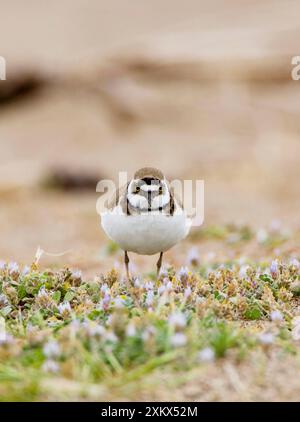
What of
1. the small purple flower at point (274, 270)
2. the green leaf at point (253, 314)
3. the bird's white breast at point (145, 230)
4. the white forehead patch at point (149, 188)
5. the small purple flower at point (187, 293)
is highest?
the white forehead patch at point (149, 188)

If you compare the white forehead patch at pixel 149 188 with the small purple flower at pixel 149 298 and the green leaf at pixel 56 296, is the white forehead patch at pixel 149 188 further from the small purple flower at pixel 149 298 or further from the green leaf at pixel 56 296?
the green leaf at pixel 56 296

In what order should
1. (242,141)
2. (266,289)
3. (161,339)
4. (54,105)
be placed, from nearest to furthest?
(161,339) → (266,289) → (242,141) → (54,105)

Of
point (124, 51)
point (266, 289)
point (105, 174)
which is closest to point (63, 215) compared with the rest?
point (105, 174)

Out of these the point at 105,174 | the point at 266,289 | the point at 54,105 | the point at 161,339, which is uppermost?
the point at 54,105

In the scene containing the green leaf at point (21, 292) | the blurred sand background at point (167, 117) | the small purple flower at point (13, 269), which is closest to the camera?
the green leaf at point (21, 292)

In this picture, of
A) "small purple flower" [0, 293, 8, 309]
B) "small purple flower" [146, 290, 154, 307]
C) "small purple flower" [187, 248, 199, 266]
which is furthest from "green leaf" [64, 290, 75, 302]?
"small purple flower" [187, 248, 199, 266]

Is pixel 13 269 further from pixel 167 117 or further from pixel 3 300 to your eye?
pixel 167 117

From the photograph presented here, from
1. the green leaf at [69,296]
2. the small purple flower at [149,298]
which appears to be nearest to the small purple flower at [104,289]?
the green leaf at [69,296]
